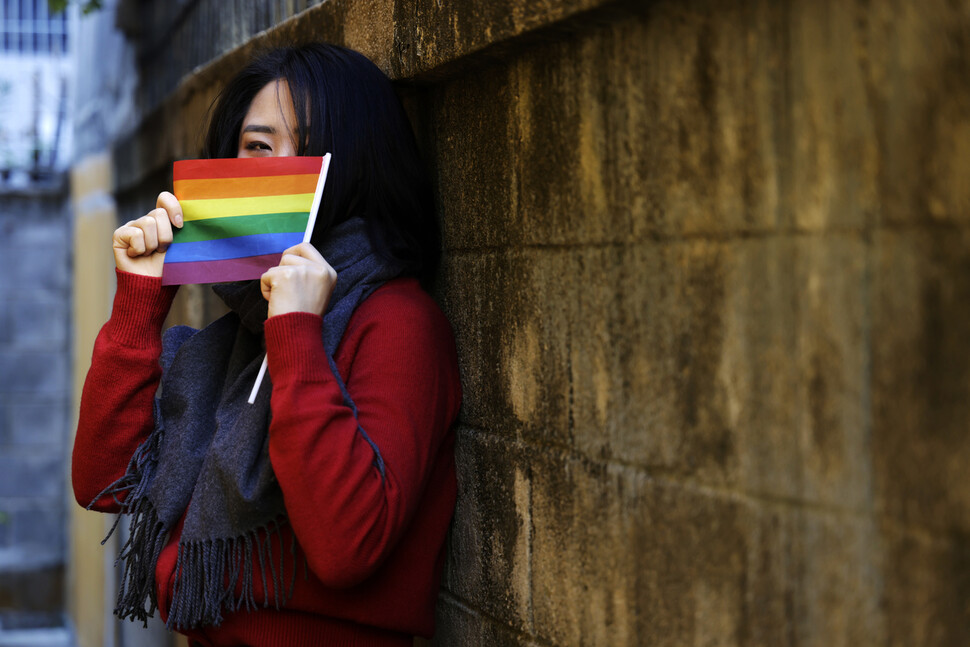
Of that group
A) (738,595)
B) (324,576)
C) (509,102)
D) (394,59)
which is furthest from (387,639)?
(394,59)

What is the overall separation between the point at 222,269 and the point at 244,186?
7.2 inches

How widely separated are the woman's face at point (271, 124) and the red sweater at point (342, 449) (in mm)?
389

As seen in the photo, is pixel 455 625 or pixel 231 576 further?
pixel 455 625

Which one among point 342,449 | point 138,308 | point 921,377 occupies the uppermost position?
point 138,308

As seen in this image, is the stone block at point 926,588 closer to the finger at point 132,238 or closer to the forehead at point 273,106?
the forehead at point 273,106

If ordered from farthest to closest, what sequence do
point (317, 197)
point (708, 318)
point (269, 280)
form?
point (317, 197), point (269, 280), point (708, 318)

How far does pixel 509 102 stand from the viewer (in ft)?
6.84

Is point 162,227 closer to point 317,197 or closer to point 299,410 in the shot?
point 317,197

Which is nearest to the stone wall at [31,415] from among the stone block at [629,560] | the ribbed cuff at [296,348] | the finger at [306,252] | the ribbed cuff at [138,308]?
the ribbed cuff at [138,308]

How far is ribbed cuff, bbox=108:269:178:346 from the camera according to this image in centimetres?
229

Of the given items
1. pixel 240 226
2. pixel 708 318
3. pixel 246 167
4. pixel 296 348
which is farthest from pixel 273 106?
pixel 708 318

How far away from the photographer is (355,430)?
1.86 m

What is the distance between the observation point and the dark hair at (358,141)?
7.22 feet

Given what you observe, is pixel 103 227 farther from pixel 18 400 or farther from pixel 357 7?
pixel 357 7
